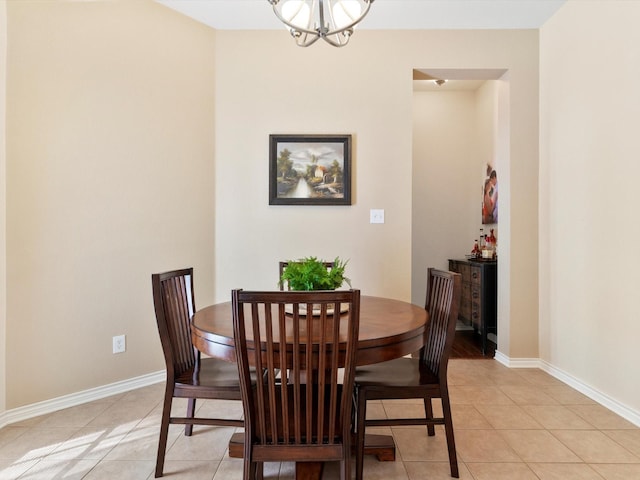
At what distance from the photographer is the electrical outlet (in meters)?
2.70

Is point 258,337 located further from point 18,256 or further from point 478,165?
point 478,165

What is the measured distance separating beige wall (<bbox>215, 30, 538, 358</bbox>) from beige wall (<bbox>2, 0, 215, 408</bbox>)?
0.81 feet

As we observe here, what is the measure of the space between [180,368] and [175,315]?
25cm

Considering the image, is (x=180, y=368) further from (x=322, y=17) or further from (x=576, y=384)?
(x=576, y=384)

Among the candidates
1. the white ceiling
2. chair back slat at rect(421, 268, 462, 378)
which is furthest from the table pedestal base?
the white ceiling

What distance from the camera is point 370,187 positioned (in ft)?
10.7

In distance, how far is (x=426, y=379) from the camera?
1.74 metres

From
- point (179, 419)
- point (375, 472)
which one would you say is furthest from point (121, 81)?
point (375, 472)

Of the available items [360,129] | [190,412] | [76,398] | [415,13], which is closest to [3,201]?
[76,398]

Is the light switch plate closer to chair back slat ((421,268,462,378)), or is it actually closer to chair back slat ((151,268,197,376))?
chair back slat ((421,268,462,378))

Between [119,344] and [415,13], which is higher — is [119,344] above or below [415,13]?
below

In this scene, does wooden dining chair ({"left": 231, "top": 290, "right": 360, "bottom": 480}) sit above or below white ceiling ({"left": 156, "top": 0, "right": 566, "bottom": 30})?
below

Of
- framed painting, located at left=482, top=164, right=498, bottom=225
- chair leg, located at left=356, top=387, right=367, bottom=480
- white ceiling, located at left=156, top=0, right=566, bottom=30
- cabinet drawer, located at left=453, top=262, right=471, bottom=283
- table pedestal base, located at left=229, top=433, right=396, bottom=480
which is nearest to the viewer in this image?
chair leg, located at left=356, top=387, right=367, bottom=480

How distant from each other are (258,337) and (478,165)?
160 inches
